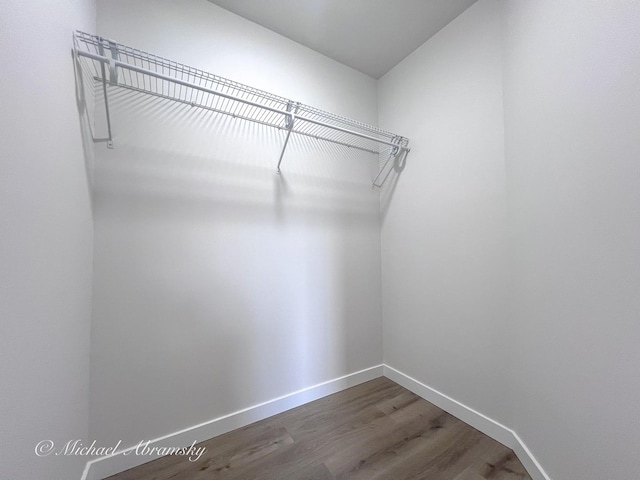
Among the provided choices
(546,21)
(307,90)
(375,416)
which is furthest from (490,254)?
(307,90)

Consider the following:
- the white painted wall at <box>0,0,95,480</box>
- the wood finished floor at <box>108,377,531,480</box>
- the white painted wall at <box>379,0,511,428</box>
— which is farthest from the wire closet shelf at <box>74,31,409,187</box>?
the wood finished floor at <box>108,377,531,480</box>

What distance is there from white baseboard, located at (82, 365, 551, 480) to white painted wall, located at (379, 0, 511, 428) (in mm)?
59

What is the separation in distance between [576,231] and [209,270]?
1579 mm

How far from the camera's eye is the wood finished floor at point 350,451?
1.05 m

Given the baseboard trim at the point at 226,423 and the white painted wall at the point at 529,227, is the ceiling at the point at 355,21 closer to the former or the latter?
the white painted wall at the point at 529,227

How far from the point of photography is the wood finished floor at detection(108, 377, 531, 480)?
3.43ft

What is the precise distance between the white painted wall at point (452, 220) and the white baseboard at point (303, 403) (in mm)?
59

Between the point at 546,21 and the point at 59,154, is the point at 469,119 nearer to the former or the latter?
the point at 546,21

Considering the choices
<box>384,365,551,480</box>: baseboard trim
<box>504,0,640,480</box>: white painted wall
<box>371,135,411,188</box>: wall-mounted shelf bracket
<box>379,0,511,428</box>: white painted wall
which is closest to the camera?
<box>504,0,640,480</box>: white painted wall

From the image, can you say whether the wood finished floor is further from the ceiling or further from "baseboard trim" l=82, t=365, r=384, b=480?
the ceiling

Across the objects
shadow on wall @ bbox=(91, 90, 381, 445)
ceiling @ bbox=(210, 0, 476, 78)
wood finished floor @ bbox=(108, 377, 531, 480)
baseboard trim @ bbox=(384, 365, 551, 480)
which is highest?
ceiling @ bbox=(210, 0, 476, 78)

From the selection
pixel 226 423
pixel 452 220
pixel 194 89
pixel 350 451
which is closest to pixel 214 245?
pixel 194 89

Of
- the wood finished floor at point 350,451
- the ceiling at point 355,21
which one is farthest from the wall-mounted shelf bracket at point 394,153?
the wood finished floor at point 350,451

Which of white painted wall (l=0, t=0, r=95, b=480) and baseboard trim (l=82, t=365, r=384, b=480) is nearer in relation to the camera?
white painted wall (l=0, t=0, r=95, b=480)
